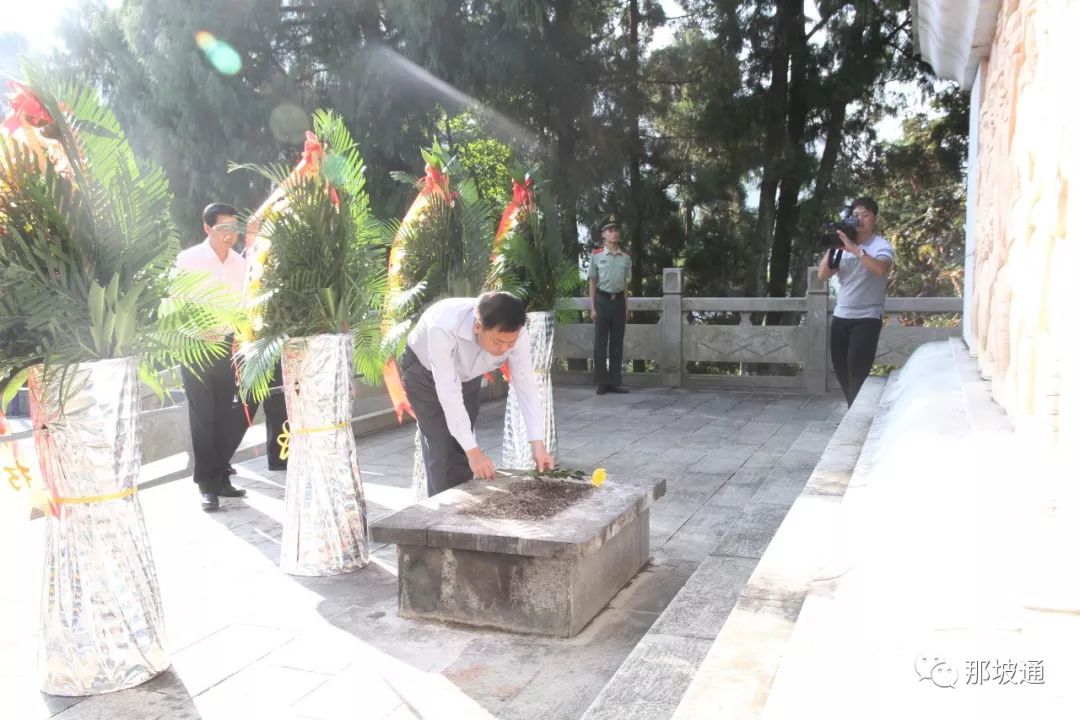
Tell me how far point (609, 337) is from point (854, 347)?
3825 mm

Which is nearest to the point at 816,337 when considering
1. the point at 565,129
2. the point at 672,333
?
the point at 672,333

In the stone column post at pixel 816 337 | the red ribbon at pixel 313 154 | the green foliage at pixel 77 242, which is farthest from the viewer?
the stone column post at pixel 816 337

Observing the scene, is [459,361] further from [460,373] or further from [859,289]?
[859,289]

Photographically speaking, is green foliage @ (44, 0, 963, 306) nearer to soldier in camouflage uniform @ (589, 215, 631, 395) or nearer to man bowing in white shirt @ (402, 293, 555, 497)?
soldier in camouflage uniform @ (589, 215, 631, 395)

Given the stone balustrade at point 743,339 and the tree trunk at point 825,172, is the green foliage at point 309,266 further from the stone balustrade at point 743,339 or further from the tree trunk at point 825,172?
the tree trunk at point 825,172

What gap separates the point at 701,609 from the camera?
310 centimetres

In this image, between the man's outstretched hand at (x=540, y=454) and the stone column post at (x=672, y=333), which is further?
the stone column post at (x=672, y=333)

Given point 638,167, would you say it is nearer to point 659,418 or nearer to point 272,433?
point 659,418

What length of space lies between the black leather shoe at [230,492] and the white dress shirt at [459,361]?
177cm

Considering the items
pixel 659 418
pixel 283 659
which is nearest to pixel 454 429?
pixel 283 659

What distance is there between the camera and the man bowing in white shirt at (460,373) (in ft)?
11.5

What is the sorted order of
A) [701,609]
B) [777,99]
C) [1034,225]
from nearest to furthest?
[1034,225], [701,609], [777,99]

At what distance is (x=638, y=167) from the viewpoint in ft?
38.9

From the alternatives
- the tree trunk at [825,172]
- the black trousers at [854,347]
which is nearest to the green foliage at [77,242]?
the black trousers at [854,347]
